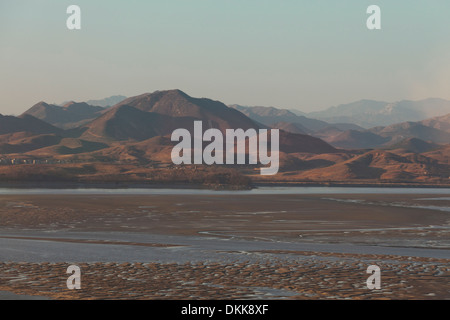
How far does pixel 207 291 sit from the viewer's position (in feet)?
67.3

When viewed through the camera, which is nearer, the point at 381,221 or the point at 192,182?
the point at 381,221

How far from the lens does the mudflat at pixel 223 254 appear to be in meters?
20.9

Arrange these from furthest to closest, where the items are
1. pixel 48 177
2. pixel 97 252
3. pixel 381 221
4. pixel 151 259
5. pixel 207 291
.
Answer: pixel 48 177 → pixel 381 221 → pixel 97 252 → pixel 151 259 → pixel 207 291

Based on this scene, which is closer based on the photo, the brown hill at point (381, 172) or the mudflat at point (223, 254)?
the mudflat at point (223, 254)

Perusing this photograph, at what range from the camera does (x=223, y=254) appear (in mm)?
28828

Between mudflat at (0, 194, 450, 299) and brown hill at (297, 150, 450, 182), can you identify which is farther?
brown hill at (297, 150, 450, 182)

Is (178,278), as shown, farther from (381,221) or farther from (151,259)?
(381,221)

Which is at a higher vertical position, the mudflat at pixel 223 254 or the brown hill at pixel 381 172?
the mudflat at pixel 223 254

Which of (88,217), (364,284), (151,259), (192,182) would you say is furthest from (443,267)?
(192,182)

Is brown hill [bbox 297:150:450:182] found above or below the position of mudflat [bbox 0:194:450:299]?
below

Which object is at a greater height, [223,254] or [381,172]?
[223,254]

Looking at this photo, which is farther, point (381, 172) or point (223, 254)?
point (381, 172)

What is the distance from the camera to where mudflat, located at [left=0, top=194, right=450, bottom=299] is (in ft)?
68.5

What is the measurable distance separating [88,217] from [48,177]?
8148cm
